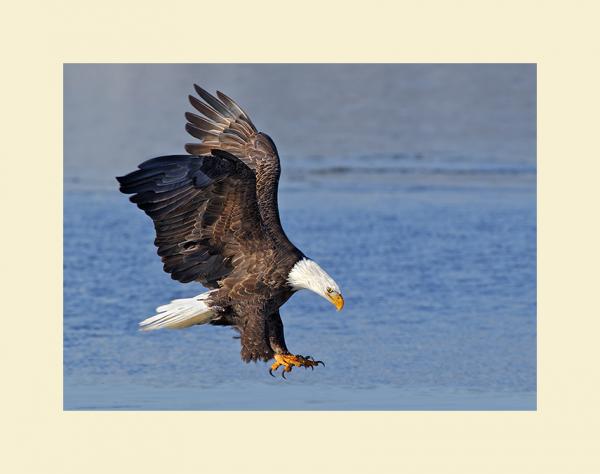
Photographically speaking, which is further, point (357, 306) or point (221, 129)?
point (357, 306)

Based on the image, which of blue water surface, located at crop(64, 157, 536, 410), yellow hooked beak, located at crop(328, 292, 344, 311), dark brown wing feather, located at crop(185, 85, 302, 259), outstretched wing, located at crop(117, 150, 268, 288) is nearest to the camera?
outstretched wing, located at crop(117, 150, 268, 288)

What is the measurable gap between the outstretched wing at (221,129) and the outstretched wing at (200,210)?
926mm

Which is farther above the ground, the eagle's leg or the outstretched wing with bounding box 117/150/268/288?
the outstretched wing with bounding box 117/150/268/288

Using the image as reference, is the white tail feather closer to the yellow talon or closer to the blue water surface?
the yellow talon

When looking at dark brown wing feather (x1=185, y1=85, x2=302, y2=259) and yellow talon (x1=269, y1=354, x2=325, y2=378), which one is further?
dark brown wing feather (x1=185, y1=85, x2=302, y2=259)

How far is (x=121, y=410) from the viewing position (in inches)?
265

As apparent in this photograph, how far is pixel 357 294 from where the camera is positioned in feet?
27.9

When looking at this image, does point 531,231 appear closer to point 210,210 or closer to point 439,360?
point 439,360

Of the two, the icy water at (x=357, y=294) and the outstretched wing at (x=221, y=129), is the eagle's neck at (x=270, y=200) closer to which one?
the outstretched wing at (x=221, y=129)

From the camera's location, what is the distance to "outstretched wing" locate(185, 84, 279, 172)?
6.58 metres

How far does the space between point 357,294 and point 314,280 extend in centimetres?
293

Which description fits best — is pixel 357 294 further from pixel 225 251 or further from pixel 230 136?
pixel 225 251

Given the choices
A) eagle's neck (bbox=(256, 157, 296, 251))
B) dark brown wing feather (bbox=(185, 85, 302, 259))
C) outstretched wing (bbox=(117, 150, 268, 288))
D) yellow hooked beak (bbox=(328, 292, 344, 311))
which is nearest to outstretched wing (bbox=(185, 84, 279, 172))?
dark brown wing feather (bbox=(185, 85, 302, 259))

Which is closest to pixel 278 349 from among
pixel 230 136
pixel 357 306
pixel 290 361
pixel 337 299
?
pixel 290 361
